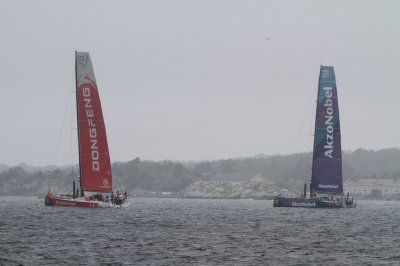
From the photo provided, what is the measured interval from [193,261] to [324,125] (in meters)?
A: 66.3

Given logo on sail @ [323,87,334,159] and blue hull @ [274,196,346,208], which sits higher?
A: logo on sail @ [323,87,334,159]

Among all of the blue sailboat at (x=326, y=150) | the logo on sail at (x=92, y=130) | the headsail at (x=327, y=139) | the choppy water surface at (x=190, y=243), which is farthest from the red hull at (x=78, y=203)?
the headsail at (x=327, y=139)

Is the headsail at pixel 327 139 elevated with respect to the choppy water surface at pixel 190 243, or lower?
elevated

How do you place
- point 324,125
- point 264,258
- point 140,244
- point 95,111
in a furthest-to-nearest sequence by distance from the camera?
1. point 324,125
2. point 95,111
3. point 140,244
4. point 264,258

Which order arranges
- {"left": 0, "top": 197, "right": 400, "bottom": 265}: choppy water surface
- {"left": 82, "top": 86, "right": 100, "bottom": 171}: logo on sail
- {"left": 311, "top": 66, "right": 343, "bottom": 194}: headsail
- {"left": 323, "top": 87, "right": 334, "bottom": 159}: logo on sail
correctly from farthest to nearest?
1. {"left": 311, "top": 66, "right": 343, "bottom": 194}: headsail
2. {"left": 323, "top": 87, "right": 334, "bottom": 159}: logo on sail
3. {"left": 82, "top": 86, "right": 100, "bottom": 171}: logo on sail
4. {"left": 0, "top": 197, "right": 400, "bottom": 265}: choppy water surface

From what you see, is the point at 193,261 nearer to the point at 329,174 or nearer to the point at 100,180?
the point at 100,180

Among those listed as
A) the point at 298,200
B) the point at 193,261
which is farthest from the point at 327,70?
the point at 193,261

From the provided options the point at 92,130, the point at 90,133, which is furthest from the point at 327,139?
the point at 90,133

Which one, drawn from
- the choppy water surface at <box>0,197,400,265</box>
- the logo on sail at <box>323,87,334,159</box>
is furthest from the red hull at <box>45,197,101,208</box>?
the logo on sail at <box>323,87,334,159</box>

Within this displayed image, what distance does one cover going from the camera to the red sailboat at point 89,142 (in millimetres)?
95000

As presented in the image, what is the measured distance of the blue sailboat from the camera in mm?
107938

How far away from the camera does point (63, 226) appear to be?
66250mm

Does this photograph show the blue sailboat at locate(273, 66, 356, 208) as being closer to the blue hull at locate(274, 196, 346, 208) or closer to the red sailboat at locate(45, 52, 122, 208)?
the blue hull at locate(274, 196, 346, 208)

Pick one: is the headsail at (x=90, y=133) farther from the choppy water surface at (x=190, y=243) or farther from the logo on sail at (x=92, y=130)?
the choppy water surface at (x=190, y=243)
